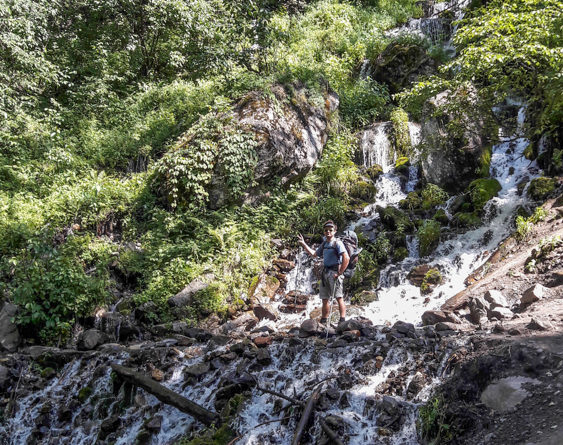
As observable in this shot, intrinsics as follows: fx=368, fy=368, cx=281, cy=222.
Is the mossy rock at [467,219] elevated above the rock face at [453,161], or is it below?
below

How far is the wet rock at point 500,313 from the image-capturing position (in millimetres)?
6023

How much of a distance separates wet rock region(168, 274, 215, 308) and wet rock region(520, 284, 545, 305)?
259 inches

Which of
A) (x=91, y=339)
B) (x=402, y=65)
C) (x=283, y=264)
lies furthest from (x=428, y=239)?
(x=402, y=65)

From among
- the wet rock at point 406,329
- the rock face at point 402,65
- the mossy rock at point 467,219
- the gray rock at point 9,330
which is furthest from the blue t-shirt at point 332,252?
the rock face at point 402,65

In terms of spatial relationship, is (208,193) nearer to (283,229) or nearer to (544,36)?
(283,229)

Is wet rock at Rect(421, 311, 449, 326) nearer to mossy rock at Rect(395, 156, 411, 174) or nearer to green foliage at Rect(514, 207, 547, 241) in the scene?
green foliage at Rect(514, 207, 547, 241)

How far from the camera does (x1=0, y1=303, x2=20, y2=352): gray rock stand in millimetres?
7180

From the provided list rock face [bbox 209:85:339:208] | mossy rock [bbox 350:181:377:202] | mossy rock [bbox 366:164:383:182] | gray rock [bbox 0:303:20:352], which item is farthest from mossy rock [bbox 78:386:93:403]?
mossy rock [bbox 366:164:383:182]

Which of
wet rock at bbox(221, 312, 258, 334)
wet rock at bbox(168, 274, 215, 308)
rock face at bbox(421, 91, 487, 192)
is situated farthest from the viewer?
rock face at bbox(421, 91, 487, 192)

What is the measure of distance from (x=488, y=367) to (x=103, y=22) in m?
21.5

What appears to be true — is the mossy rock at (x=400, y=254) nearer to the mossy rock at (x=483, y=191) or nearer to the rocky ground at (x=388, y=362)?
the rocky ground at (x=388, y=362)

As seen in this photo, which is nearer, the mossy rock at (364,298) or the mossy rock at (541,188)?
the mossy rock at (364,298)

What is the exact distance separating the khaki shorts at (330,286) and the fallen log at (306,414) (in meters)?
3.13

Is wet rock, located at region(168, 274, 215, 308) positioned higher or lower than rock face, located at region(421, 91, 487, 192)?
lower
